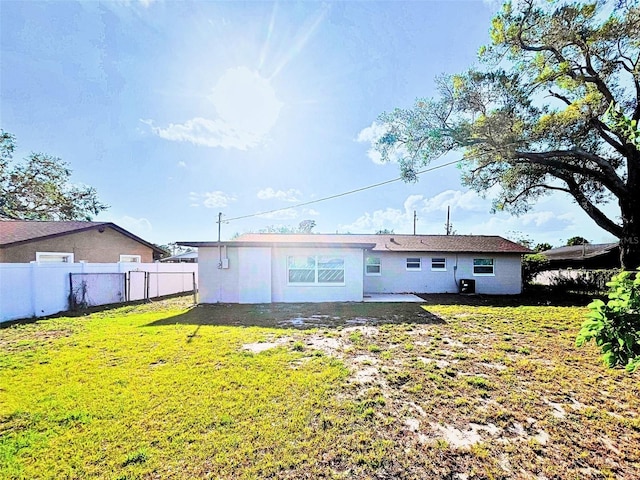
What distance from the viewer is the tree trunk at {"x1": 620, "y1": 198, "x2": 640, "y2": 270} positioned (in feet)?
38.4

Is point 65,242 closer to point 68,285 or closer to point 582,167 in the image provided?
point 68,285

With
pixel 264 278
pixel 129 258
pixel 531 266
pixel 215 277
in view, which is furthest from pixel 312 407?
pixel 531 266

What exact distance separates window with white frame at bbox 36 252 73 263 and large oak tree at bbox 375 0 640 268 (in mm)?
14159

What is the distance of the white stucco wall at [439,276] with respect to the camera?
1530cm

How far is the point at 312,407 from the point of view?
136 inches

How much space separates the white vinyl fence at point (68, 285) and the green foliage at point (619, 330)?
484 inches

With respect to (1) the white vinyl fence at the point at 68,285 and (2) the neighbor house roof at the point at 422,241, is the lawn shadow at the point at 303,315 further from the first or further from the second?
(1) the white vinyl fence at the point at 68,285

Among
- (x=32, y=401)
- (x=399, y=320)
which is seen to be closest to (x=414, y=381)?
(x=399, y=320)

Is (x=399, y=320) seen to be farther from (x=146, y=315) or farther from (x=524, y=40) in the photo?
(x=524, y=40)

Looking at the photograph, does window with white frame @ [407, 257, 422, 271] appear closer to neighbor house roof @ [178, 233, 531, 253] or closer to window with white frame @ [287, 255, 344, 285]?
neighbor house roof @ [178, 233, 531, 253]

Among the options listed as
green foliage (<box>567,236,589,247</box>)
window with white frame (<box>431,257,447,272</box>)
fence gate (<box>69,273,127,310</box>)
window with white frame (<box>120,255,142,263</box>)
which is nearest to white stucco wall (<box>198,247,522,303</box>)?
fence gate (<box>69,273,127,310</box>)

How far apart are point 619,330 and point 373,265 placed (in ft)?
44.2

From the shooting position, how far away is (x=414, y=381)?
429cm

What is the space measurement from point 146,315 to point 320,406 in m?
8.05
